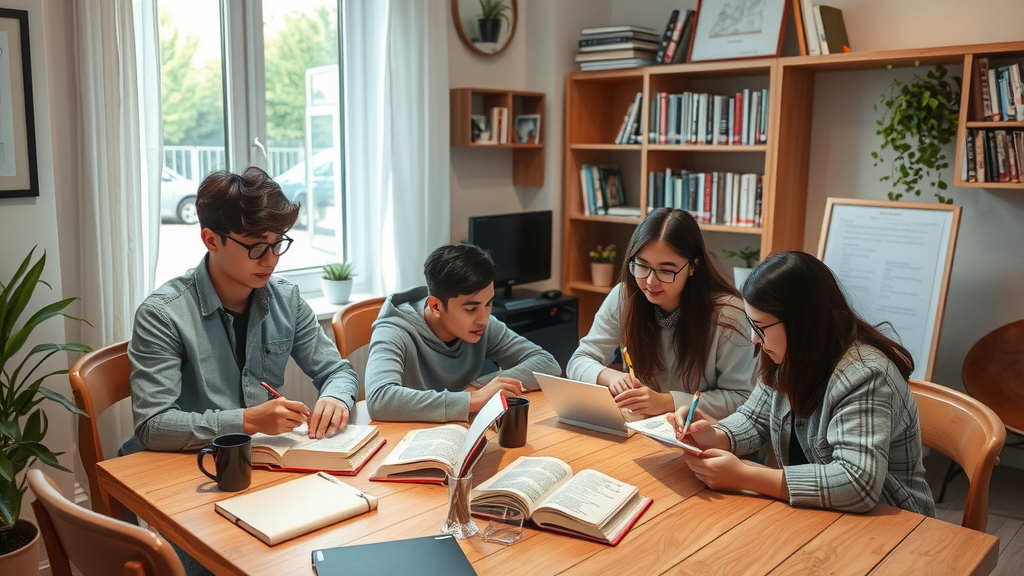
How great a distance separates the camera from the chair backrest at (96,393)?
1712mm

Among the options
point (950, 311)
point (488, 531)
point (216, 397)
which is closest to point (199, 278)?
point (216, 397)

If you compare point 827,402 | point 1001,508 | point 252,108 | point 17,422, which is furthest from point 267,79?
point 1001,508

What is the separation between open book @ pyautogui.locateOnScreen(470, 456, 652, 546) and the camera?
4.37ft

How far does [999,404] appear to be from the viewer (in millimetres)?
3023

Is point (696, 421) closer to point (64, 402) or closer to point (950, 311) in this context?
point (64, 402)

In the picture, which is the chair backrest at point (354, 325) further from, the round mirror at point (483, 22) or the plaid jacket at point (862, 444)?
the round mirror at point (483, 22)

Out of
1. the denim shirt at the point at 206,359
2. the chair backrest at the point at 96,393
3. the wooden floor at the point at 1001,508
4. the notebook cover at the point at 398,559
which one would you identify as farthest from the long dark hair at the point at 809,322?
the wooden floor at the point at 1001,508

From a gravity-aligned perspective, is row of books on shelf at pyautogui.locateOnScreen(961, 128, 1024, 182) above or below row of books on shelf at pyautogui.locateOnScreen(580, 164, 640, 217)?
above

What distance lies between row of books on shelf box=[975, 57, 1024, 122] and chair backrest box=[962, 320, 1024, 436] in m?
0.83

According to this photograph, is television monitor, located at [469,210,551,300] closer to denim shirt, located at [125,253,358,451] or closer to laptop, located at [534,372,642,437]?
denim shirt, located at [125,253,358,451]

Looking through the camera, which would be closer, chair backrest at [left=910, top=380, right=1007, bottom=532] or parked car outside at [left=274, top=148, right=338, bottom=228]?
chair backrest at [left=910, top=380, right=1007, bottom=532]

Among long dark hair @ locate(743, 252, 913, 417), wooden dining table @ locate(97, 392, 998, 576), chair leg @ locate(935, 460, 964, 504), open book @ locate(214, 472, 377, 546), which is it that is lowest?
chair leg @ locate(935, 460, 964, 504)

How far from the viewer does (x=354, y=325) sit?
8.13ft

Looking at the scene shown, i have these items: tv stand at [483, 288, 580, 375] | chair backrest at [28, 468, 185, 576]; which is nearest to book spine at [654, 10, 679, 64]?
tv stand at [483, 288, 580, 375]
